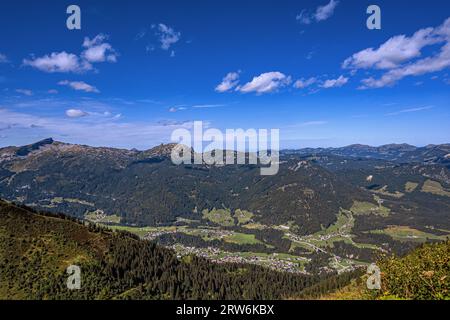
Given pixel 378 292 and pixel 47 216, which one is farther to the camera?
pixel 47 216

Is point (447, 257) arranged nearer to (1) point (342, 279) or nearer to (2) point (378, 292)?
(2) point (378, 292)

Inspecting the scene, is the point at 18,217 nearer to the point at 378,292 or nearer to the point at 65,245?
the point at 65,245

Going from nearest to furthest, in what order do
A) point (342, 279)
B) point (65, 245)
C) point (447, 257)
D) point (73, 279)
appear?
1. point (447, 257)
2. point (73, 279)
3. point (65, 245)
4. point (342, 279)

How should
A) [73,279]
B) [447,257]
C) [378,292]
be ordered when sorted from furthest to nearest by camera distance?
[73,279], [378,292], [447,257]
